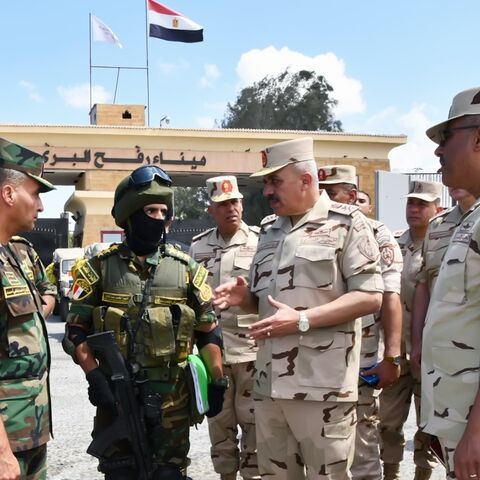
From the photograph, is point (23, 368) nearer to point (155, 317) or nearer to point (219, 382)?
point (155, 317)

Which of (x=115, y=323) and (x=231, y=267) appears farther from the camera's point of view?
(x=231, y=267)

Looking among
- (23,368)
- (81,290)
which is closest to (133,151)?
(81,290)

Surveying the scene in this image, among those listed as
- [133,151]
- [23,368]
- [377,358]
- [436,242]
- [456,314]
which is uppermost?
[133,151]

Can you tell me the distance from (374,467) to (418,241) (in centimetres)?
161

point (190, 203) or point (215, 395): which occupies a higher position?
point (190, 203)

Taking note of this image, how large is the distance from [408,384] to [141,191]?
2.52 metres

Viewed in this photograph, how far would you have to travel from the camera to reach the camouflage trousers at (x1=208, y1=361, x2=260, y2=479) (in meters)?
4.28

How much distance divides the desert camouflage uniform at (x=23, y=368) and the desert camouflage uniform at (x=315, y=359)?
1.00m

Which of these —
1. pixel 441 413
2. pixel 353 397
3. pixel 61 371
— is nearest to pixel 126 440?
pixel 353 397

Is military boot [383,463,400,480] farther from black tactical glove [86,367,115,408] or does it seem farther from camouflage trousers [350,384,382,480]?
black tactical glove [86,367,115,408]

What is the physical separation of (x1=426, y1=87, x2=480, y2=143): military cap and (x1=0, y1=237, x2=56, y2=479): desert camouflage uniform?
1.72m

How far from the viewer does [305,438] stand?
294cm

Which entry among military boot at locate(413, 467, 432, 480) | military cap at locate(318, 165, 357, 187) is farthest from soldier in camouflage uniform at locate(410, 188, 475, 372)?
military boot at locate(413, 467, 432, 480)

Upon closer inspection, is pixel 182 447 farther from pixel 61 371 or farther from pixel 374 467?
pixel 61 371
